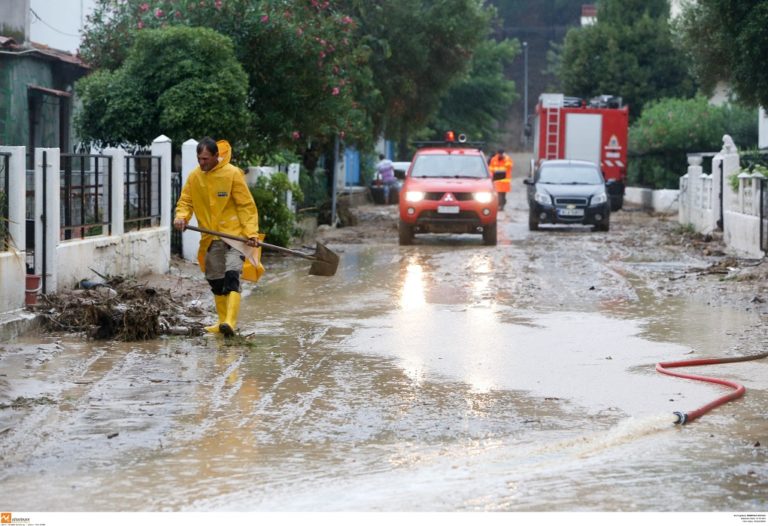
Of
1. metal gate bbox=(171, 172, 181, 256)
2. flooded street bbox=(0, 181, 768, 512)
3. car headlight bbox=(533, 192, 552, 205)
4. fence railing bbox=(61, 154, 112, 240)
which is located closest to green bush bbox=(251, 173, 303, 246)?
metal gate bbox=(171, 172, 181, 256)

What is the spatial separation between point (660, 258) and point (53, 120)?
1078 centimetres

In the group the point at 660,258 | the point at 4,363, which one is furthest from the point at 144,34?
the point at 4,363

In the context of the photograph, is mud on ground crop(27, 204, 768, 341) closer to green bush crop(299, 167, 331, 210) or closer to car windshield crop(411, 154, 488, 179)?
green bush crop(299, 167, 331, 210)

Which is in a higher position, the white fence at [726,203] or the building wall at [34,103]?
the building wall at [34,103]

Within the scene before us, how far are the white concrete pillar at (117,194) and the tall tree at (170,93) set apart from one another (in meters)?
3.20

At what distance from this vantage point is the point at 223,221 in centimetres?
1145

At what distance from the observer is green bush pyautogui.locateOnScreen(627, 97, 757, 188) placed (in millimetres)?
38188

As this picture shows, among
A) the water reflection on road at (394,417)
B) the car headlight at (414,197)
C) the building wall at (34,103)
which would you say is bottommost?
the water reflection on road at (394,417)

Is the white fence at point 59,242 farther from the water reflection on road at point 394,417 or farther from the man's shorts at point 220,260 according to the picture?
the man's shorts at point 220,260

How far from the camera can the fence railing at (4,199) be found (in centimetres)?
1186

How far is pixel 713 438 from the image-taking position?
732 centimetres

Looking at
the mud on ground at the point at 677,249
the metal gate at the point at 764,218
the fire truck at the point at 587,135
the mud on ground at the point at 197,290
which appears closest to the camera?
the mud on ground at the point at 197,290

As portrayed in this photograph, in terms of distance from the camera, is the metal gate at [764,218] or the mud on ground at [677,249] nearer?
the mud on ground at [677,249]

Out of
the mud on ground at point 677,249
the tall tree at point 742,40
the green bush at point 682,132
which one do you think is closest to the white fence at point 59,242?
the mud on ground at point 677,249
